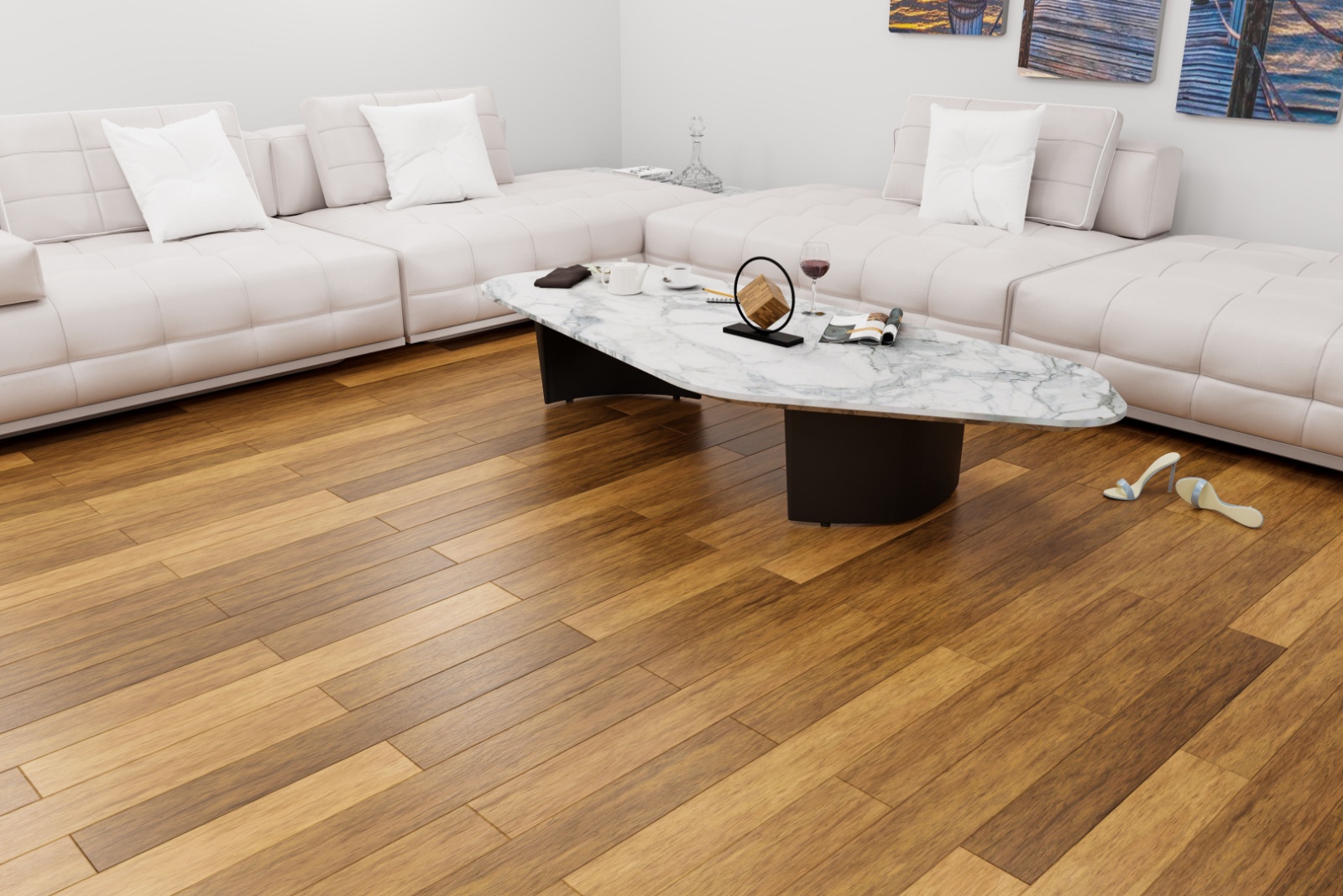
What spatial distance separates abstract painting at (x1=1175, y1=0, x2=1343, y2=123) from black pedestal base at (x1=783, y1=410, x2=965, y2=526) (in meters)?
2.26

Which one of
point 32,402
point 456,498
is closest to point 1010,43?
point 456,498

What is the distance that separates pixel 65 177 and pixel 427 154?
145 cm

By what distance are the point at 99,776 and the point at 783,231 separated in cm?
321

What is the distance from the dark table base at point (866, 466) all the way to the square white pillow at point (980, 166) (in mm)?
1689

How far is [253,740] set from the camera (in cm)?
209

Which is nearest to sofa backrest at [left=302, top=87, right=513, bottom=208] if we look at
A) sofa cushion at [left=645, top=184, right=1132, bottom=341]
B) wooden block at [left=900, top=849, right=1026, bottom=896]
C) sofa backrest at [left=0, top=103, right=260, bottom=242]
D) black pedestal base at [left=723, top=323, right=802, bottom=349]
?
sofa backrest at [left=0, top=103, right=260, bottom=242]

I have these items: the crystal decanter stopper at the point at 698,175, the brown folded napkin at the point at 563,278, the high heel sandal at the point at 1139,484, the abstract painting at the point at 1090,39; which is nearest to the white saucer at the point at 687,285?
the brown folded napkin at the point at 563,278

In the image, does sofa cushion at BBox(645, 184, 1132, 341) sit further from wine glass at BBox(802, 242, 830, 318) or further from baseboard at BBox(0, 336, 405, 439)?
baseboard at BBox(0, 336, 405, 439)

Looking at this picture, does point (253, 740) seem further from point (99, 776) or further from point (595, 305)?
point (595, 305)

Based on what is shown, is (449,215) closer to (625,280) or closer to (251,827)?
(625,280)

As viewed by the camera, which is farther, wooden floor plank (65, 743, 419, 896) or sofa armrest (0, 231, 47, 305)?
sofa armrest (0, 231, 47, 305)

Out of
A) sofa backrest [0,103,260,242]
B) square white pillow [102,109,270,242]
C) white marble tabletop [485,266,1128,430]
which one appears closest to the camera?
white marble tabletop [485,266,1128,430]

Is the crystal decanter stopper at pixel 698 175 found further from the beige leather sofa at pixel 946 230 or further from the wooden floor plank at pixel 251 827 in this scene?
the wooden floor plank at pixel 251 827

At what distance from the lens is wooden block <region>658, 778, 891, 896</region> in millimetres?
1741
